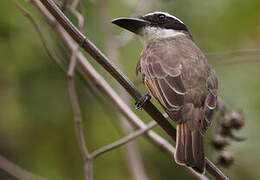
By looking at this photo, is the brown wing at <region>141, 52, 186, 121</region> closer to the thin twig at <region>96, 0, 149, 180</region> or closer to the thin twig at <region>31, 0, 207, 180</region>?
the thin twig at <region>31, 0, 207, 180</region>

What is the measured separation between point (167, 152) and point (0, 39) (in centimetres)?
148

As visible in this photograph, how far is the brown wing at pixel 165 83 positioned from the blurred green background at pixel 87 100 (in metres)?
0.56

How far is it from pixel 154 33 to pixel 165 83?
67cm

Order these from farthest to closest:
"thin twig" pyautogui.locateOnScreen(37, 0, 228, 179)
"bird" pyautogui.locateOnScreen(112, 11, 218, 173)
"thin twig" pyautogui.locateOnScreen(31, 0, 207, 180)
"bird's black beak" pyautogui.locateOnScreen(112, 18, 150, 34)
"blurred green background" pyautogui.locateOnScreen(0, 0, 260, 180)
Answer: "blurred green background" pyautogui.locateOnScreen(0, 0, 260, 180)
"bird's black beak" pyautogui.locateOnScreen(112, 18, 150, 34)
"thin twig" pyautogui.locateOnScreen(31, 0, 207, 180)
"bird" pyautogui.locateOnScreen(112, 11, 218, 173)
"thin twig" pyautogui.locateOnScreen(37, 0, 228, 179)

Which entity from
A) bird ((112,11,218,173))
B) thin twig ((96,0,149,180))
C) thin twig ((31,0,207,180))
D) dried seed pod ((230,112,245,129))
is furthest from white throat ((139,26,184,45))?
dried seed pod ((230,112,245,129))

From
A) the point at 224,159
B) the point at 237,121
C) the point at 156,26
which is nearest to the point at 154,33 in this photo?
the point at 156,26

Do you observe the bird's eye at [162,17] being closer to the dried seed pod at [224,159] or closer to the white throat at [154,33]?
the white throat at [154,33]

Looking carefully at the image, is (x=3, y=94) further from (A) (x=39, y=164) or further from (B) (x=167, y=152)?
(B) (x=167, y=152)

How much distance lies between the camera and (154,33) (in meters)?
3.72

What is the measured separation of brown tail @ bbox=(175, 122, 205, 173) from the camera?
274 centimetres

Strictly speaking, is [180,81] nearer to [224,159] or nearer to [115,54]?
[224,159]

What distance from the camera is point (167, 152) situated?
3125mm

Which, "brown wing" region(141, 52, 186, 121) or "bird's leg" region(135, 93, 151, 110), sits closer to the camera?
"bird's leg" region(135, 93, 151, 110)

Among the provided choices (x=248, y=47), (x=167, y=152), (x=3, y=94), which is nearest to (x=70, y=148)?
(x=3, y=94)
